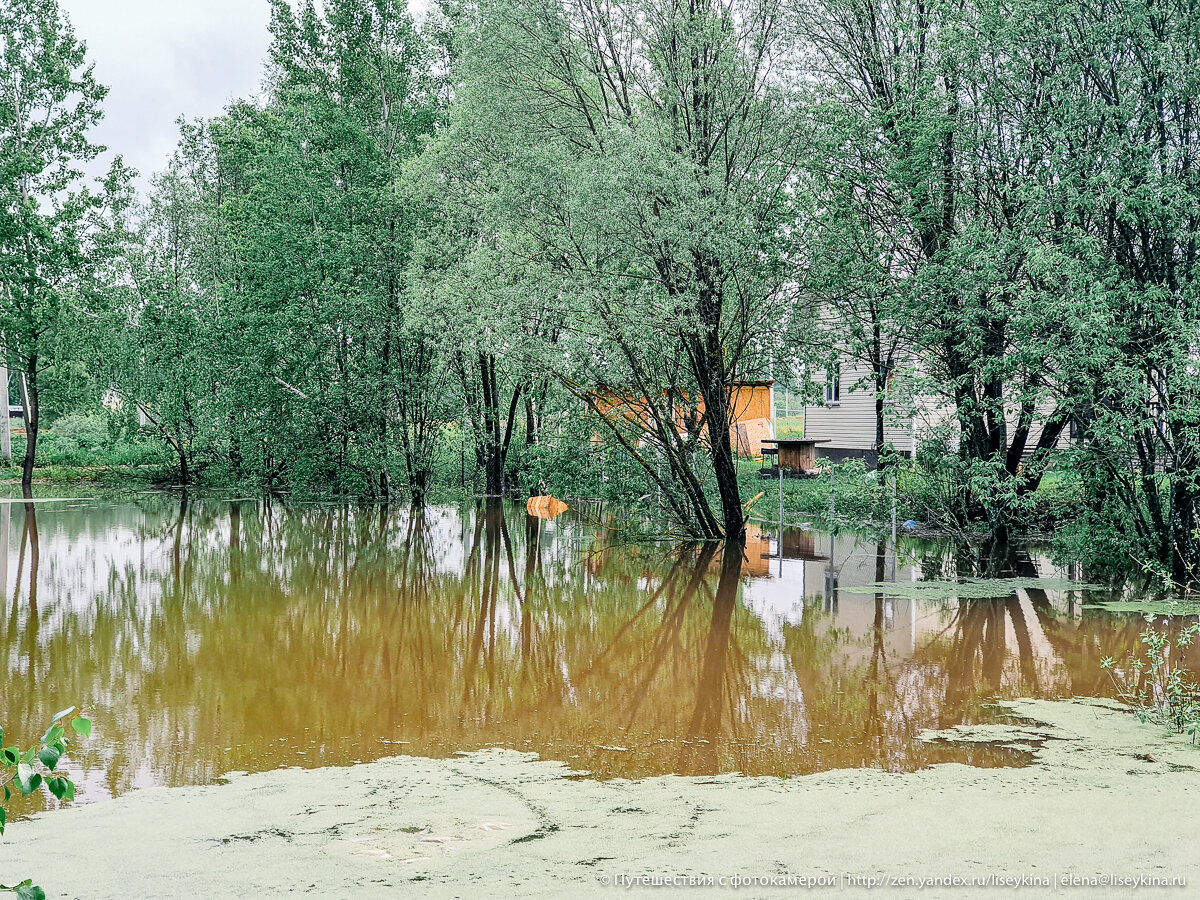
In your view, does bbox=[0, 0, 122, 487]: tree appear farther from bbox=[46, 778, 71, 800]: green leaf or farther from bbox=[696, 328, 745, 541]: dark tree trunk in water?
bbox=[46, 778, 71, 800]: green leaf

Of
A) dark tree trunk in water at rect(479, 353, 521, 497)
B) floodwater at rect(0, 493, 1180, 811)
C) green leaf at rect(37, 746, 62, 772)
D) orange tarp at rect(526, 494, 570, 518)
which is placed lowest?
floodwater at rect(0, 493, 1180, 811)

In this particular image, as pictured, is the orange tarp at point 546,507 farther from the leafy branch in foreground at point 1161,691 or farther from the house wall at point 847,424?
the leafy branch in foreground at point 1161,691

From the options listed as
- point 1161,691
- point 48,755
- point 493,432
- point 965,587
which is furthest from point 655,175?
point 493,432

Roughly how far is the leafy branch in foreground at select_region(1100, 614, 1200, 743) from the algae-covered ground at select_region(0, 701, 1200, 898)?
447 millimetres

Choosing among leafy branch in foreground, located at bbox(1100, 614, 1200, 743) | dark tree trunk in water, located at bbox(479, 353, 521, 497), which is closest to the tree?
dark tree trunk in water, located at bbox(479, 353, 521, 497)

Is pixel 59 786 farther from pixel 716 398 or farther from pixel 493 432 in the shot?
pixel 493 432

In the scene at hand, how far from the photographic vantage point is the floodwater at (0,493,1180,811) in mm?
7641

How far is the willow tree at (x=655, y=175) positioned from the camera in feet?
52.4

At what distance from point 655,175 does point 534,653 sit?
24.8ft

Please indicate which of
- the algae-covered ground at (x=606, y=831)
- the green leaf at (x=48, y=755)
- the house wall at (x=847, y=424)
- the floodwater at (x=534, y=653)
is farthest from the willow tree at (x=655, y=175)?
the green leaf at (x=48, y=755)

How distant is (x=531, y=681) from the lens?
9625 millimetres

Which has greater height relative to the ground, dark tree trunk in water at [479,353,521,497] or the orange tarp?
dark tree trunk in water at [479,353,521,497]

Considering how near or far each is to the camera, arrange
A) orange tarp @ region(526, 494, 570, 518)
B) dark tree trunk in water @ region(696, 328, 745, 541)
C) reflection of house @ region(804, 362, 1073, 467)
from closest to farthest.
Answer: dark tree trunk in water @ region(696, 328, 745, 541) < orange tarp @ region(526, 494, 570, 518) < reflection of house @ region(804, 362, 1073, 467)

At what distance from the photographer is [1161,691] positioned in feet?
28.7
